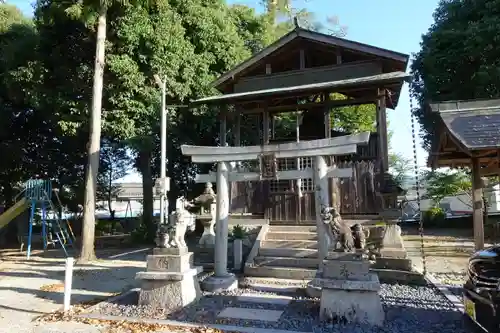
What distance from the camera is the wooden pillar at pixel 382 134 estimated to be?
1196 cm

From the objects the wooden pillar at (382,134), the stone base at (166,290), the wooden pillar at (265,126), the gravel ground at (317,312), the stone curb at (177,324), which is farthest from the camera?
the wooden pillar at (265,126)

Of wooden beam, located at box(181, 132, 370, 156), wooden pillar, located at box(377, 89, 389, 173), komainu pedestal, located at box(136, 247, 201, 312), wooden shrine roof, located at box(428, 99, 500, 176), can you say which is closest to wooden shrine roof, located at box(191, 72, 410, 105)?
wooden pillar, located at box(377, 89, 389, 173)

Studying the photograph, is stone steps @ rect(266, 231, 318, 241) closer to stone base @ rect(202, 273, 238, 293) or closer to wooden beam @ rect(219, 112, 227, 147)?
stone base @ rect(202, 273, 238, 293)

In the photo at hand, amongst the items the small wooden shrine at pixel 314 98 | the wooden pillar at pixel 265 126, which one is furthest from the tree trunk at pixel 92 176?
the wooden pillar at pixel 265 126

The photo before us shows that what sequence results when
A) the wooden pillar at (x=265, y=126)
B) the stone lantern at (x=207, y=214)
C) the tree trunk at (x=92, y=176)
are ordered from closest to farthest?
the stone lantern at (x=207, y=214) < the wooden pillar at (x=265, y=126) < the tree trunk at (x=92, y=176)

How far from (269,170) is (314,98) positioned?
27.2 ft

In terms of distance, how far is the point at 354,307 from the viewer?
6.27m

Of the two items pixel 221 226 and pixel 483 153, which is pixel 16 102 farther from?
pixel 483 153

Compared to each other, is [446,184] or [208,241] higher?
[446,184]

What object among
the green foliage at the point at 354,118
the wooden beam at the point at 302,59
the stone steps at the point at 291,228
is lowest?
the stone steps at the point at 291,228

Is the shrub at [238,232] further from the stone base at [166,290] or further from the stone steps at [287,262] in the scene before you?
the stone base at [166,290]

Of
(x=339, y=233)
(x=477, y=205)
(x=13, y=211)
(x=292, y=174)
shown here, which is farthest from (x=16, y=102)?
(x=477, y=205)

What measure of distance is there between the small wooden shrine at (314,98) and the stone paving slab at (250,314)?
5.25 m

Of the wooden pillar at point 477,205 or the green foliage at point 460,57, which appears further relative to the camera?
the green foliage at point 460,57
